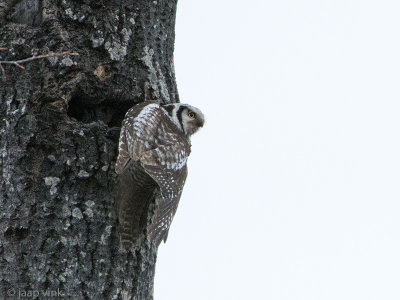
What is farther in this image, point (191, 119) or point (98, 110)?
point (191, 119)

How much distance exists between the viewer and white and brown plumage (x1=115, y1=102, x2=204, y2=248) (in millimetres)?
3406

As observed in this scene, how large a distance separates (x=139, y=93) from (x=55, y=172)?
0.66 metres

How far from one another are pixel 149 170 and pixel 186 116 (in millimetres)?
701

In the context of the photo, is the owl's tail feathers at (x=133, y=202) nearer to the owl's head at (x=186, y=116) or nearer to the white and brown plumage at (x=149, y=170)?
the white and brown plumage at (x=149, y=170)

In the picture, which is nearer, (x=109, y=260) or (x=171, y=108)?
(x=109, y=260)

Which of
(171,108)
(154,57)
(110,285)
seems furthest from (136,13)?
(110,285)

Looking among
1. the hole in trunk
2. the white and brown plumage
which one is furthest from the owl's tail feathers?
the hole in trunk

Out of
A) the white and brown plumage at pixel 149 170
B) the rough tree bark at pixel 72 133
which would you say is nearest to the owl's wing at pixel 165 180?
the white and brown plumage at pixel 149 170

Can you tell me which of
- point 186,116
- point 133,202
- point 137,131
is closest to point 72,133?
point 137,131

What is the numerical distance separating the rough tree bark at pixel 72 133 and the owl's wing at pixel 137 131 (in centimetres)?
10

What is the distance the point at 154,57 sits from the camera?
3844 mm

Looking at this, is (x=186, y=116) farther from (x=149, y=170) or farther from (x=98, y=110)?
(x=149, y=170)

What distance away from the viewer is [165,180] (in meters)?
3.53

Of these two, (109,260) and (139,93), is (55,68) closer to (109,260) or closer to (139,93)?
(139,93)
